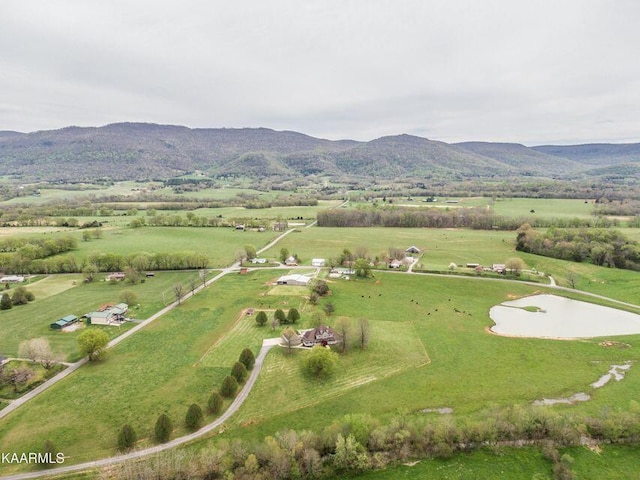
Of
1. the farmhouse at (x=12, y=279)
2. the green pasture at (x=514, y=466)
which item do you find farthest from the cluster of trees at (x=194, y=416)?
the farmhouse at (x=12, y=279)

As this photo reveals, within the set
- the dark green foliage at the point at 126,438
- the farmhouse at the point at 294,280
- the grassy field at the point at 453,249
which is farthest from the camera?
the grassy field at the point at 453,249

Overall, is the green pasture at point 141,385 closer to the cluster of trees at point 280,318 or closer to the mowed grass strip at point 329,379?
the cluster of trees at point 280,318

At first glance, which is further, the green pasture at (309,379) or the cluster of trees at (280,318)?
the cluster of trees at (280,318)

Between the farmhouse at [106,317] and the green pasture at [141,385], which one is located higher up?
the farmhouse at [106,317]

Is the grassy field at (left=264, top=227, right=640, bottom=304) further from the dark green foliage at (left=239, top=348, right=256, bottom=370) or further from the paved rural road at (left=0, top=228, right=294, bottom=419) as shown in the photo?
the dark green foliage at (left=239, top=348, right=256, bottom=370)

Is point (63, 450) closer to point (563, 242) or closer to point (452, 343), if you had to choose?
point (452, 343)

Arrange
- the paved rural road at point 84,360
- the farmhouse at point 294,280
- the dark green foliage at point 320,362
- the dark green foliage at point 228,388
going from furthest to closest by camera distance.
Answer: the farmhouse at point 294,280
the dark green foliage at point 320,362
the dark green foliage at point 228,388
the paved rural road at point 84,360

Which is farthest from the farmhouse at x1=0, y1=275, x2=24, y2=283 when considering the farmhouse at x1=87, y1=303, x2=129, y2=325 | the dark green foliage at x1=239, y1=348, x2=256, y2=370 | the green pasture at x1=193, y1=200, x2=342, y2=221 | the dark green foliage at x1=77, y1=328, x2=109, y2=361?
the green pasture at x1=193, y1=200, x2=342, y2=221
